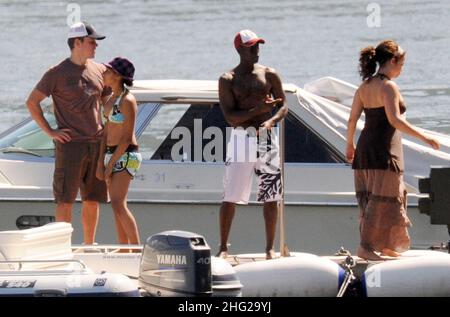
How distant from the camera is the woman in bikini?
11.1m

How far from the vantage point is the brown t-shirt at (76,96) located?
11.3 meters

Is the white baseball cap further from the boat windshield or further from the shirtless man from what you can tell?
the boat windshield

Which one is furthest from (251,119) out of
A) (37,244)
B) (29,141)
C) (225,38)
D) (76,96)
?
(225,38)

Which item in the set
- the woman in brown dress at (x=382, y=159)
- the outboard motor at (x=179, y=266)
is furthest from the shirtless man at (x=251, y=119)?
the outboard motor at (x=179, y=266)

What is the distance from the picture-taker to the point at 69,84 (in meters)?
11.3

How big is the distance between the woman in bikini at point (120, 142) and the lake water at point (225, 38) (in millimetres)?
13545

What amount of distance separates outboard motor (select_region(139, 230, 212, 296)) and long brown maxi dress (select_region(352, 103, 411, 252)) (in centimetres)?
216

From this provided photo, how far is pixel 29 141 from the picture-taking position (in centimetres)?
1274

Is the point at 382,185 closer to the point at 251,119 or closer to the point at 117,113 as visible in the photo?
the point at 251,119

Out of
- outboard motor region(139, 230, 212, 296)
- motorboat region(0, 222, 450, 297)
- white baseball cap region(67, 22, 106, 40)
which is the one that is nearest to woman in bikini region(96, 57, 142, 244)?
white baseball cap region(67, 22, 106, 40)

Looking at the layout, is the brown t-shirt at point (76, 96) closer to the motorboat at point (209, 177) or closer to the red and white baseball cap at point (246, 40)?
the motorboat at point (209, 177)

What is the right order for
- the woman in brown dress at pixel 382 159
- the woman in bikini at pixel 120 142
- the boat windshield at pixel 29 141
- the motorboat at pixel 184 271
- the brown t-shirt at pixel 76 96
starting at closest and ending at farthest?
1. the motorboat at pixel 184 271
2. the woman in brown dress at pixel 382 159
3. the woman in bikini at pixel 120 142
4. the brown t-shirt at pixel 76 96
5. the boat windshield at pixel 29 141

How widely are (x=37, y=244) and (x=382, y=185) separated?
2.59 m
